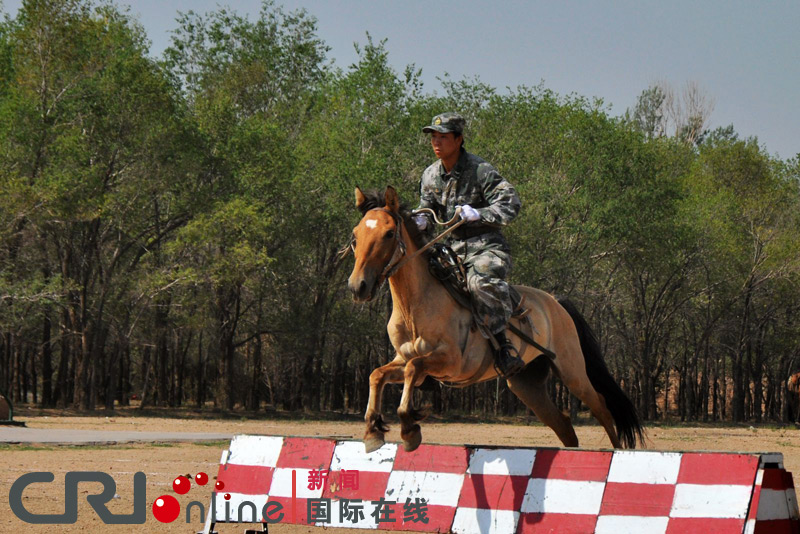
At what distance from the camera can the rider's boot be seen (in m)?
8.34

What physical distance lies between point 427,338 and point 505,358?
0.84 meters

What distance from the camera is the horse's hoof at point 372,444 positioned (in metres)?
7.20

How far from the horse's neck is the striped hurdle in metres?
1.12

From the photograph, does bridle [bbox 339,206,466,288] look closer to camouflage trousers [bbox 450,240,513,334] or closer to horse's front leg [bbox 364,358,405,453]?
camouflage trousers [bbox 450,240,513,334]

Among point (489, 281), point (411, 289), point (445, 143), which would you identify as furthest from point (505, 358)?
point (445, 143)

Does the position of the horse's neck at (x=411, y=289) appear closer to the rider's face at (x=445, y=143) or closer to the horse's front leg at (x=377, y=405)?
the horse's front leg at (x=377, y=405)

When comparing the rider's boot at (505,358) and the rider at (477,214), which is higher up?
the rider at (477,214)

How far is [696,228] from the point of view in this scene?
153ft

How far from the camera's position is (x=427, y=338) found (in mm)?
7883

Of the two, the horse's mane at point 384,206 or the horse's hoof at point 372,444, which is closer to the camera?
A: the horse's hoof at point 372,444

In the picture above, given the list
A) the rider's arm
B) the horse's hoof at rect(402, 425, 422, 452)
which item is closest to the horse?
the horse's hoof at rect(402, 425, 422, 452)

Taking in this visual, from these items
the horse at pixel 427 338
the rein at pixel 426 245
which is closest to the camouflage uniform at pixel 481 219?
the horse at pixel 427 338

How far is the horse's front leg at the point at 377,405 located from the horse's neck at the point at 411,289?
40 centimetres

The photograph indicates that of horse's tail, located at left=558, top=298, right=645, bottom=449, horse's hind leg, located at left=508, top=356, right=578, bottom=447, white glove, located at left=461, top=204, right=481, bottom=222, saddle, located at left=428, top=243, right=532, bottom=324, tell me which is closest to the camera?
white glove, located at left=461, top=204, right=481, bottom=222
